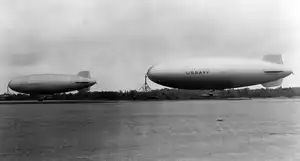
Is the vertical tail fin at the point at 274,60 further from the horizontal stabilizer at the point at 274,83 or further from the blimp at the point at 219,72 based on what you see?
the blimp at the point at 219,72

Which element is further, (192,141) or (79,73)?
(79,73)

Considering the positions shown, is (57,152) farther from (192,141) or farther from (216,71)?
(216,71)

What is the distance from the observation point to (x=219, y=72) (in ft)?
188

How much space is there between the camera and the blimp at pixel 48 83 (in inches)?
3265

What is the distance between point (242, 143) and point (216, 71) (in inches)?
1798

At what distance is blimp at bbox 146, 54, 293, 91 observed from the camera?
188 ft

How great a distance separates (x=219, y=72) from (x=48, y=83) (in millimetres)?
40752

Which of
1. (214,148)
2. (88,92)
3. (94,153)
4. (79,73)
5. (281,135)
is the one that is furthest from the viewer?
(88,92)

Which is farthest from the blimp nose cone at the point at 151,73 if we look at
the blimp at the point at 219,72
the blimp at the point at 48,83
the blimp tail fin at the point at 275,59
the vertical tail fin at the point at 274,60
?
the blimp at the point at 48,83

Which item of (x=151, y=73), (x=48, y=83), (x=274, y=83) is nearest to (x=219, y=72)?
(x=151, y=73)

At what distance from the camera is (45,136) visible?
582 inches

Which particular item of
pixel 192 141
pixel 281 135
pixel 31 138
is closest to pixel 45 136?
pixel 31 138

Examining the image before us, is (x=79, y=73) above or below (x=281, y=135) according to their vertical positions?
above

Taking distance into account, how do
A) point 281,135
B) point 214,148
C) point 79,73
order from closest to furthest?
point 214,148
point 281,135
point 79,73
